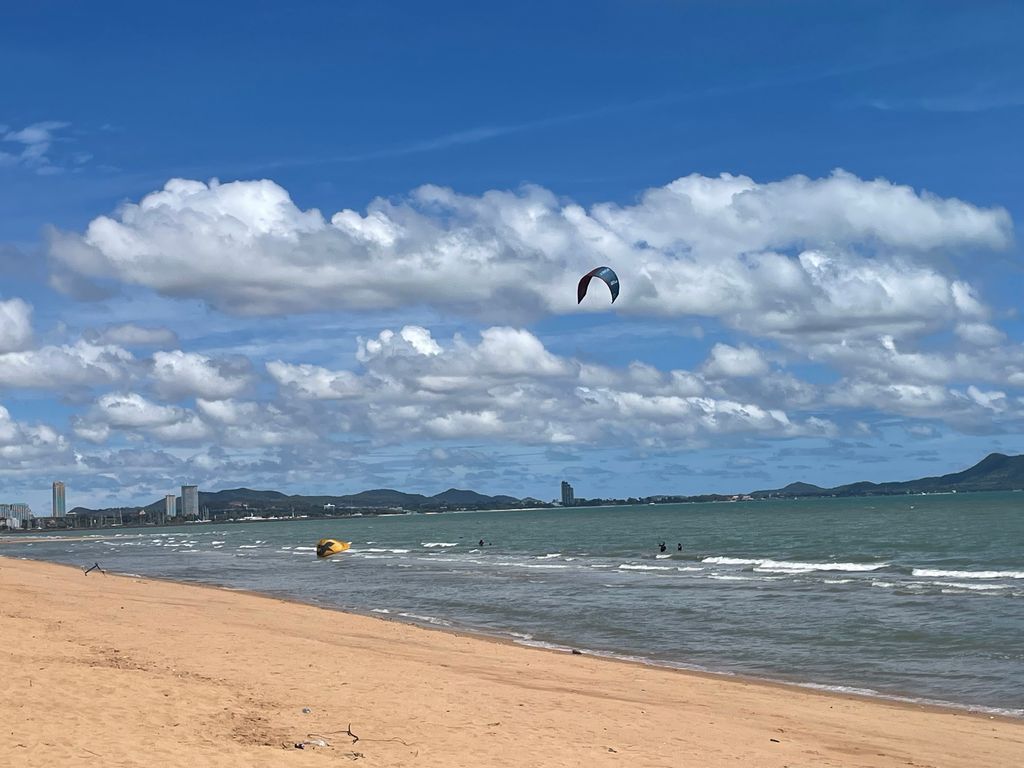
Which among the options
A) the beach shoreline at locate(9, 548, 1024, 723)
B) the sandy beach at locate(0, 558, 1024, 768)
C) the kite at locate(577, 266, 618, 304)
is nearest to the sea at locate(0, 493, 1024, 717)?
the beach shoreline at locate(9, 548, 1024, 723)

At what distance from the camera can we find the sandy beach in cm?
1005

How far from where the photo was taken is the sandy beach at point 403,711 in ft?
33.0

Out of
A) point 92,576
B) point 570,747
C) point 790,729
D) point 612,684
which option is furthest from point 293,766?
point 92,576

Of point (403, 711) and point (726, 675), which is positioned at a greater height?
point (403, 711)

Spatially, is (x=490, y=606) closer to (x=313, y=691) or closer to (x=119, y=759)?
(x=313, y=691)

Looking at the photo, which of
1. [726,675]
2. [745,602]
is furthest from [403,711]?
[745,602]

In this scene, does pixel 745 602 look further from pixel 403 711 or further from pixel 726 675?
pixel 403 711

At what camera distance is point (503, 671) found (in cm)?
1727

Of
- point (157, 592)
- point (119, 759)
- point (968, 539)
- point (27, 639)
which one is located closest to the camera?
point (119, 759)

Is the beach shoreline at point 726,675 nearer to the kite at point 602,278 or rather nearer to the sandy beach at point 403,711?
the sandy beach at point 403,711

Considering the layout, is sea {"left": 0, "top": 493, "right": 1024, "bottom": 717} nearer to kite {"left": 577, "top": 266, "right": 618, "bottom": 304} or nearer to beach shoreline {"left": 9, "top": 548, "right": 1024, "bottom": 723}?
beach shoreline {"left": 9, "top": 548, "right": 1024, "bottom": 723}

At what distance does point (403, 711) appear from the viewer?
12.4m

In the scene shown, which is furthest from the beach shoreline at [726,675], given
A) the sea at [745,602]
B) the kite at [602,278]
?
the kite at [602,278]

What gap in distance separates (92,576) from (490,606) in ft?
66.1
